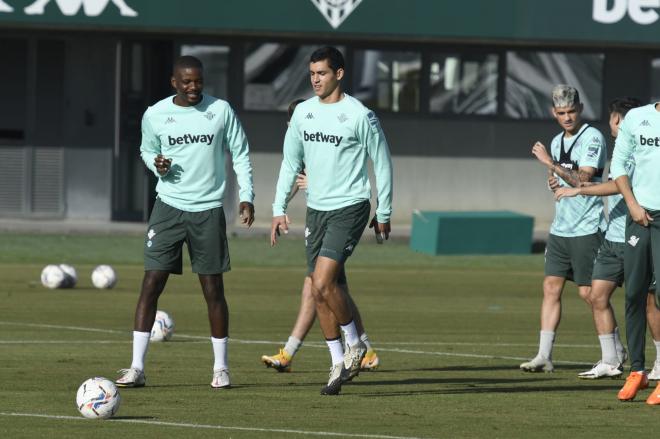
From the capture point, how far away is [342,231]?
11328 millimetres

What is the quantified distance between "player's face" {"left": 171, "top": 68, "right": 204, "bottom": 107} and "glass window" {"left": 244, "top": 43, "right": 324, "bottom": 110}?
643 inches

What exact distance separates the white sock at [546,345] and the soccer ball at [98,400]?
4264 millimetres

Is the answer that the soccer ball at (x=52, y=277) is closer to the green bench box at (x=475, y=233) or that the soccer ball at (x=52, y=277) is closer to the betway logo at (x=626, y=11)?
the green bench box at (x=475, y=233)

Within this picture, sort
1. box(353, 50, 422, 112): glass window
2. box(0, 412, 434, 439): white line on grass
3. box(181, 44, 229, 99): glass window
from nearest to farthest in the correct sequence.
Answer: box(0, 412, 434, 439): white line on grass, box(181, 44, 229, 99): glass window, box(353, 50, 422, 112): glass window

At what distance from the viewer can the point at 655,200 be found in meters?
10.9

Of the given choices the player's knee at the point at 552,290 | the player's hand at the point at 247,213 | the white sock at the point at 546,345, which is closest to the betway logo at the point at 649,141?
the player's knee at the point at 552,290

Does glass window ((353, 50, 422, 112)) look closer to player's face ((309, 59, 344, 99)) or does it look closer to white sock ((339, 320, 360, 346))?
player's face ((309, 59, 344, 99))

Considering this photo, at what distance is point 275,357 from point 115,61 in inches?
651

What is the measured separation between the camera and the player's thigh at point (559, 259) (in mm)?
13141

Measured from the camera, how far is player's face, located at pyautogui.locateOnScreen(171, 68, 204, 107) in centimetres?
1138

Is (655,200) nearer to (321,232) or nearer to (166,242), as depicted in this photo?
(321,232)

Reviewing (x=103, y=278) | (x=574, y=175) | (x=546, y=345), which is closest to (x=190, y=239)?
(x=574, y=175)

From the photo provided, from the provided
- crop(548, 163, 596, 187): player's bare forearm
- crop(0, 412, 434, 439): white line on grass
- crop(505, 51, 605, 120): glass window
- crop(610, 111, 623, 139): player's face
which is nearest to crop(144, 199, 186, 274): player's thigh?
crop(0, 412, 434, 439): white line on grass

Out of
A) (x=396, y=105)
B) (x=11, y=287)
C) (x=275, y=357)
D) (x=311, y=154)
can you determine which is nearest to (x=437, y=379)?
(x=275, y=357)
